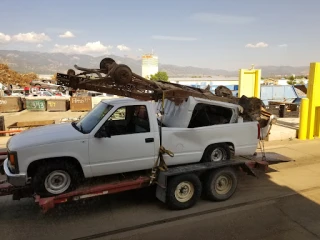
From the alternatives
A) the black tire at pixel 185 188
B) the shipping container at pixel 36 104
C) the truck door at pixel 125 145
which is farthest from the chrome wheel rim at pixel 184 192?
the shipping container at pixel 36 104

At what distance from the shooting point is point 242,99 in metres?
6.76

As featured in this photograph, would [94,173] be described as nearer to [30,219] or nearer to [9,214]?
[30,219]

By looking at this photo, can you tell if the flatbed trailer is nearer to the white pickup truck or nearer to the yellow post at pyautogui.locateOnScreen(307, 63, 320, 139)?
the white pickup truck

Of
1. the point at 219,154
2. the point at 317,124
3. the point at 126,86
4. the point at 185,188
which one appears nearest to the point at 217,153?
the point at 219,154

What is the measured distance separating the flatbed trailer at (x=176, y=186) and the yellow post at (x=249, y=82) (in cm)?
1096

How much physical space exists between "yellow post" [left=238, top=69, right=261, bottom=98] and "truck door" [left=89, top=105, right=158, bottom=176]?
473 inches

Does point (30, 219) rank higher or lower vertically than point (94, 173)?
lower

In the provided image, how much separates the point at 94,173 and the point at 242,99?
12.0 ft

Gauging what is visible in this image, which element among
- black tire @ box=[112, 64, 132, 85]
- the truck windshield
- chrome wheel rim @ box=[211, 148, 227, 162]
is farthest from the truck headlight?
chrome wheel rim @ box=[211, 148, 227, 162]

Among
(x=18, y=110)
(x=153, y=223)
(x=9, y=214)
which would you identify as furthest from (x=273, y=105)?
(x=18, y=110)

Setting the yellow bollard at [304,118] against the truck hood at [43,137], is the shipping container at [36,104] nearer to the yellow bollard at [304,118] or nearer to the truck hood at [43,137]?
the yellow bollard at [304,118]

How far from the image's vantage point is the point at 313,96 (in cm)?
1248

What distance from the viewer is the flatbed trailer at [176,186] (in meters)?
5.16

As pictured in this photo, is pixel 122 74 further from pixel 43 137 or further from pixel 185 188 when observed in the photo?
pixel 185 188
